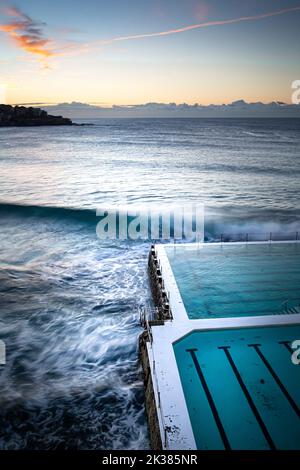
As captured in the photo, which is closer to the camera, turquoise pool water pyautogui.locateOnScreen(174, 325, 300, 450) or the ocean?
turquoise pool water pyautogui.locateOnScreen(174, 325, 300, 450)

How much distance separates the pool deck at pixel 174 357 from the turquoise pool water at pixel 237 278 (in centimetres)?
39

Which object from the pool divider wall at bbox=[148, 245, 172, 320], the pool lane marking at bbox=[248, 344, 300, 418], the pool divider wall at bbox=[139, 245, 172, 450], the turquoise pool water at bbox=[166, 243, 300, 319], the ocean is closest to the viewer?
the pool divider wall at bbox=[139, 245, 172, 450]

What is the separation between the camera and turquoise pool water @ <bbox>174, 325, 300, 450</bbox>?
551 centimetres

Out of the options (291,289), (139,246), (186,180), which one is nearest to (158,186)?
(186,180)

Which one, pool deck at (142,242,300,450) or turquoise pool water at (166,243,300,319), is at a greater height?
turquoise pool water at (166,243,300,319)

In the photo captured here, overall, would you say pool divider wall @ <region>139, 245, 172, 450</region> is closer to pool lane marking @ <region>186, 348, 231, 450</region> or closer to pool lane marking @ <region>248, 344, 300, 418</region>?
pool lane marking @ <region>186, 348, 231, 450</region>

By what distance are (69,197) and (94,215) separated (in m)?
4.69

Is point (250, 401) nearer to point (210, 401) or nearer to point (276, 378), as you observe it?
point (210, 401)

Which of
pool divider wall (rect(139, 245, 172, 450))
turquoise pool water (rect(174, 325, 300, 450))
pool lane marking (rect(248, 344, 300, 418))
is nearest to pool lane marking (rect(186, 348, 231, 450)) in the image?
turquoise pool water (rect(174, 325, 300, 450))

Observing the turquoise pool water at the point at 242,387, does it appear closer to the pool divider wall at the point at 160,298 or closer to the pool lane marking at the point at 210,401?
the pool lane marking at the point at 210,401

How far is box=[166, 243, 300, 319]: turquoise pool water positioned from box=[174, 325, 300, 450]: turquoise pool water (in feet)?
3.59

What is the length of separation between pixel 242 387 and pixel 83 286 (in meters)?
7.75

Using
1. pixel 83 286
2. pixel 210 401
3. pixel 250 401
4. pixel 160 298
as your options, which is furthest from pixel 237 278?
pixel 83 286

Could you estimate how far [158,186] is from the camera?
30.5m
